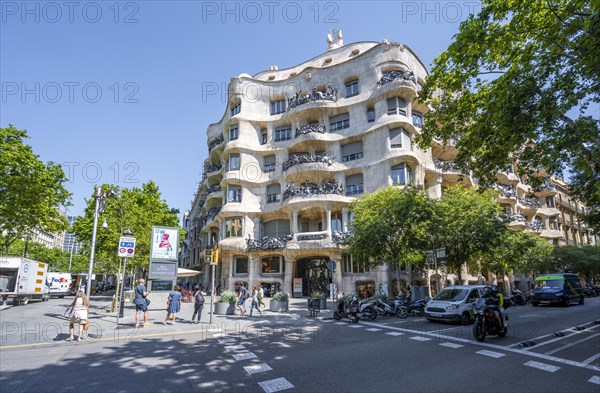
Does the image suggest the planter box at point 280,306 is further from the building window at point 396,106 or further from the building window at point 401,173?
the building window at point 396,106

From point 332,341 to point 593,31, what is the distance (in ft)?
35.1

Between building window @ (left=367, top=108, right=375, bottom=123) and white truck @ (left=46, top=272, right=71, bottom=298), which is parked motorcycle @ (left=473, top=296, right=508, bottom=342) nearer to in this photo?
building window @ (left=367, top=108, right=375, bottom=123)

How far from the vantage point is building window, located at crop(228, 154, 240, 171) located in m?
32.8

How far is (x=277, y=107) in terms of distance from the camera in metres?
35.1

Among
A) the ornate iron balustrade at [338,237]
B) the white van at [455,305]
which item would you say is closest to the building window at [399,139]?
the ornate iron balustrade at [338,237]

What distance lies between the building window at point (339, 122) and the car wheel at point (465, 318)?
→ 21.5m

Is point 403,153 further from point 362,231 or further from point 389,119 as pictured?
point 362,231

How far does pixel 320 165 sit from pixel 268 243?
→ 8.47 m

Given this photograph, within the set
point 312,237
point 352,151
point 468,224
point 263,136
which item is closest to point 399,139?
point 352,151

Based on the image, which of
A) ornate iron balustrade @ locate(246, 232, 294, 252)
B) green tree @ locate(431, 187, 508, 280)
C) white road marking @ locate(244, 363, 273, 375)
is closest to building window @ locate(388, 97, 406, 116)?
green tree @ locate(431, 187, 508, 280)

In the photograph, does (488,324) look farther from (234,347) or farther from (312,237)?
(312,237)

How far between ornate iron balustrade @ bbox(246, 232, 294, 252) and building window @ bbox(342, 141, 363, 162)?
899cm

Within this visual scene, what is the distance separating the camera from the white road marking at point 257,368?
664cm

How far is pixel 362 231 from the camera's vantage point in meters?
19.9
